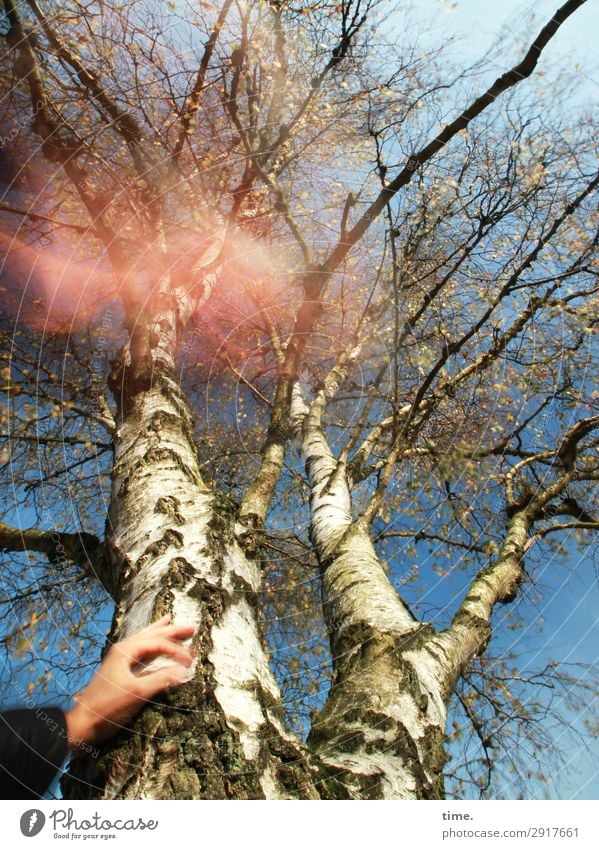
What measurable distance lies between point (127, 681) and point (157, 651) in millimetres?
114

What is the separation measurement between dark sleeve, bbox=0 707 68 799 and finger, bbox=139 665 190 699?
385mm

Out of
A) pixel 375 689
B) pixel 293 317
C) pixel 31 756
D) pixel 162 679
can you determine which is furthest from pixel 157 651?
pixel 293 317

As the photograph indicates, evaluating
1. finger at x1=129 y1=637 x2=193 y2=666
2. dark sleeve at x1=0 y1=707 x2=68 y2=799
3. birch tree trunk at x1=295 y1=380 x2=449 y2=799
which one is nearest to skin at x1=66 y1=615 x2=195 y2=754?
finger at x1=129 y1=637 x2=193 y2=666

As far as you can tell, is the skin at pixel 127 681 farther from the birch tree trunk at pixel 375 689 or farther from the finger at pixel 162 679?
the birch tree trunk at pixel 375 689

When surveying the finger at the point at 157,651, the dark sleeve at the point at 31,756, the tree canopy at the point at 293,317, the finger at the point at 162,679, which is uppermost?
the tree canopy at the point at 293,317

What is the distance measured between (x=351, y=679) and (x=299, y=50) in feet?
15.7

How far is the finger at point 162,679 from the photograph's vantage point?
141 cm

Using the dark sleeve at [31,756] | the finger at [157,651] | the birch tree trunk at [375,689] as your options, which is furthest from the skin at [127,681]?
the birch tree trunk at [375,689]

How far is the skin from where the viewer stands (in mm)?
1382

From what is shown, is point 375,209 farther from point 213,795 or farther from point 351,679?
point 213,795

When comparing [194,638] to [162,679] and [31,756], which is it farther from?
[31,756]

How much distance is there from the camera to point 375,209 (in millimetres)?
3695

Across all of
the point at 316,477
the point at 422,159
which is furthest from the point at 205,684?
the point at 422,159

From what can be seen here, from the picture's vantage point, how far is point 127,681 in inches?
56.4
